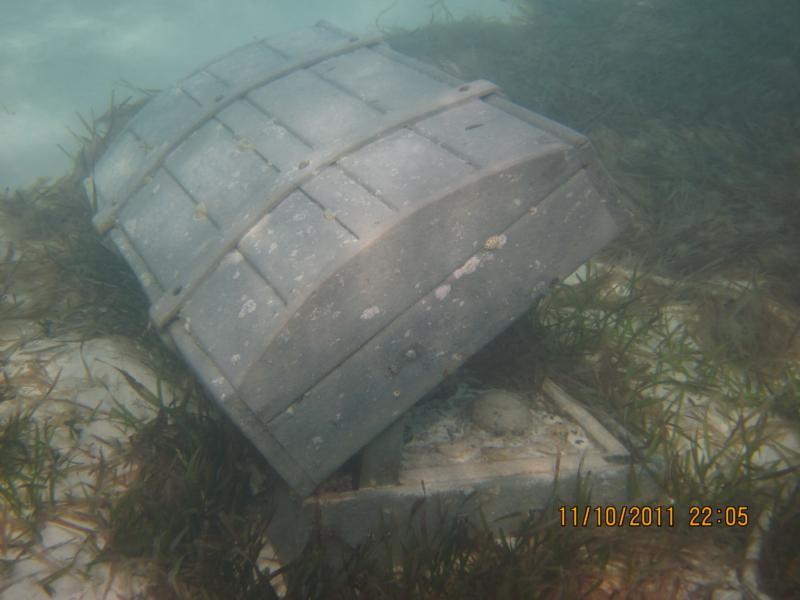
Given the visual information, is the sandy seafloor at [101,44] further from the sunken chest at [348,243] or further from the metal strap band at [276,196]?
the metal strap band at [276,196]

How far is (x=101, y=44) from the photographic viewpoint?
1150 cm

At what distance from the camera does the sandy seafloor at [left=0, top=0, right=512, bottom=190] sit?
325 inches

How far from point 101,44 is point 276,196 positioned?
12.8 metres

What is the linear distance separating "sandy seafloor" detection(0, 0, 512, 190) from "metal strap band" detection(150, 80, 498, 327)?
666 centimetres

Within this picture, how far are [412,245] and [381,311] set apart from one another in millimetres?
348

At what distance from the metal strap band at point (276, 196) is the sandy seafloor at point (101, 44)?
6.66m

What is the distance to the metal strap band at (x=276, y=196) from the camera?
2.45m

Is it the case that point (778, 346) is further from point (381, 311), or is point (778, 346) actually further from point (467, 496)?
point (381, 311)
